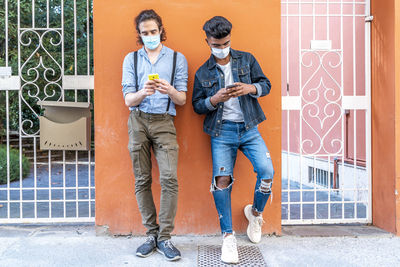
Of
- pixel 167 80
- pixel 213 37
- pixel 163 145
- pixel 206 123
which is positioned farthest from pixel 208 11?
pixel 163 145

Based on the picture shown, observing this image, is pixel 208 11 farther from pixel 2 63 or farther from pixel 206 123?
pixel 2 63

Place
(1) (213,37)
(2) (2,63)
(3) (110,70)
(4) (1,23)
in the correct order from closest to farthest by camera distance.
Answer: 1. (1) (213,37)
2. (3) (110,70)
3. (2) (2,63)
4. (4) (1,23)

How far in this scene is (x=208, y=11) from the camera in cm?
315

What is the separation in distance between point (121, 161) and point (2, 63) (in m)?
4.97

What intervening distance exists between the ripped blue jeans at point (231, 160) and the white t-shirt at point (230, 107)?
0.13 ft

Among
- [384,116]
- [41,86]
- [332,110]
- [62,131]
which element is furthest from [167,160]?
[41,86]

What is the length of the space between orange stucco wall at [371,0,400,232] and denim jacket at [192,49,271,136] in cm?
127

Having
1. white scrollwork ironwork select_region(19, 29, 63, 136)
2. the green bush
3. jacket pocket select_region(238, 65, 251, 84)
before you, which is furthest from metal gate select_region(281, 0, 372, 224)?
the green bush

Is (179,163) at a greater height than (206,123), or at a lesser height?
lesser

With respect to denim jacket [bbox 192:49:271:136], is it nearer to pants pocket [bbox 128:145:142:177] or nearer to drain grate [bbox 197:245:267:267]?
pants pocket [bbox 128:145:142:177]

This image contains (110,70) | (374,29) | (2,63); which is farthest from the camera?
(2,63)

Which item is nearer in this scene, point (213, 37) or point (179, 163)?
point (213, 37)

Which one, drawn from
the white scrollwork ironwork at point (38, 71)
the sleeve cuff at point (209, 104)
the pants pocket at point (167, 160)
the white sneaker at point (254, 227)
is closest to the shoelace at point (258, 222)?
the white sneaker at point (254, 227)

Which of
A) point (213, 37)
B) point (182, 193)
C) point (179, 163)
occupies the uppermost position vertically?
point (213, 37)
